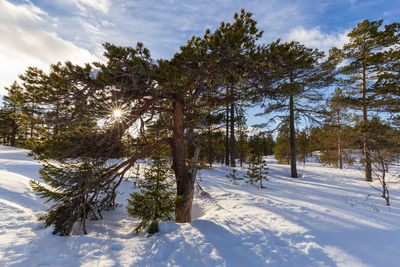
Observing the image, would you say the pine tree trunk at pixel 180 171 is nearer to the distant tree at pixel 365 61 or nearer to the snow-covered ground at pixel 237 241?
the snow-covered ground at pixel 237 241

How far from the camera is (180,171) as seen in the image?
5.62m

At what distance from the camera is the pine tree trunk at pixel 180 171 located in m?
5.52

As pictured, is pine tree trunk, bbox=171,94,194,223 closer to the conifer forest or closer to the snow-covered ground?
the conifer forest

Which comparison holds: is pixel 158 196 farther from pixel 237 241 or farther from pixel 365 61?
pixel 365 61

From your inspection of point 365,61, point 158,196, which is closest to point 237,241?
point 158,196

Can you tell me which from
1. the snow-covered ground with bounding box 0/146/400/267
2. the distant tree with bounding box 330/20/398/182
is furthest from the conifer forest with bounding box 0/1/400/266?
the distant tree with bounding box 330/20/398/182

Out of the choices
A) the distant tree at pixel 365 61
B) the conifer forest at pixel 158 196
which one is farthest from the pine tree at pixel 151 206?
the distant tree at pixel 365 61

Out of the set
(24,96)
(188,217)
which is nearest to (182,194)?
(188,217)

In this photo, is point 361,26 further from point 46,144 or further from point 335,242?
point 46,144

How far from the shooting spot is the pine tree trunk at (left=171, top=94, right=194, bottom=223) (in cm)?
552

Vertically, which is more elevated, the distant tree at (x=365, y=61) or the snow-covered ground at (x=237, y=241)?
the distant tree at (x=365, y=61)

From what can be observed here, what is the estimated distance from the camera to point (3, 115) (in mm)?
24500

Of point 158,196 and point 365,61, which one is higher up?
point 365,61

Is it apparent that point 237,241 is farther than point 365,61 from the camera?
No
